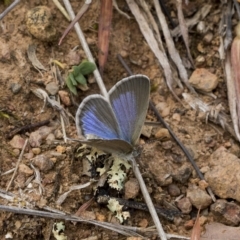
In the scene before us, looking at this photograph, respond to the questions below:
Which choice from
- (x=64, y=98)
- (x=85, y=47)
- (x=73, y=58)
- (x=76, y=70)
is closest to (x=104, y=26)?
(x=85, y=47)

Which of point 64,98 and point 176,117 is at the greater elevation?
point 64,98

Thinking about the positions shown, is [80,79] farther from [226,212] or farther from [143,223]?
[226,212]

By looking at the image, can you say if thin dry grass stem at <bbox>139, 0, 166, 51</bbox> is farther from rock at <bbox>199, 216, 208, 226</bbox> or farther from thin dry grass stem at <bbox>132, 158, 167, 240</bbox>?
rock at <bbox>199, 216, 208, 226</bbox>

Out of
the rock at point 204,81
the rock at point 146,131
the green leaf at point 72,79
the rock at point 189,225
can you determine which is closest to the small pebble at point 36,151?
the green leaf at point 72,79

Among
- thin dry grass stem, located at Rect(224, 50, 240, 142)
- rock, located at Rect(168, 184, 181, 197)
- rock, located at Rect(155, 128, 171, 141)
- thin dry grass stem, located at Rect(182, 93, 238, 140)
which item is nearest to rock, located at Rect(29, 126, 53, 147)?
rock, located at Rect(155, 128, 171, 141)

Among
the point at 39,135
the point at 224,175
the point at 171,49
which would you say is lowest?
the point at 224,175

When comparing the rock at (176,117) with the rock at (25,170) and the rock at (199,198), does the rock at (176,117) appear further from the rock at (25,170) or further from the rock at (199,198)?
the rock at (25,170)

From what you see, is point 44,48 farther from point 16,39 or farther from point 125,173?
point 125,173
